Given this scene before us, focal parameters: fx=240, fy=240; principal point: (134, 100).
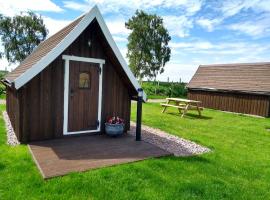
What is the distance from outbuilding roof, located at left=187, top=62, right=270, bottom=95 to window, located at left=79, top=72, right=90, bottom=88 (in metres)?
11.5

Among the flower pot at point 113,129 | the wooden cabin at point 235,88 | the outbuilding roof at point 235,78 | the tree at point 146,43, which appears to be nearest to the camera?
the flower pot at point 113,129

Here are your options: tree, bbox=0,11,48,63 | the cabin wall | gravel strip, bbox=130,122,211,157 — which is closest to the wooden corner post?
gravel strip, bbox=130,122,211,157

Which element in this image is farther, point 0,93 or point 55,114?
point 0,93

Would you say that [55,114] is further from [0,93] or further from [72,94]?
[0,93]

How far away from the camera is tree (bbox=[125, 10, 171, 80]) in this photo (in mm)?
31078

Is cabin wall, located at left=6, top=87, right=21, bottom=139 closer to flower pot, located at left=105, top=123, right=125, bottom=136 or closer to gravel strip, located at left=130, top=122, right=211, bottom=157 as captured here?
flower pot, located at left=105, top=123, right=125, bottom=136

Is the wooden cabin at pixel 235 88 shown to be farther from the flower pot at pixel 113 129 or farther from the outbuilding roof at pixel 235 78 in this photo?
the flower pot at pixel 113 129

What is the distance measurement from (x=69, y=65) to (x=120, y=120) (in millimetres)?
2152

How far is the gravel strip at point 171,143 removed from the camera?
630cm

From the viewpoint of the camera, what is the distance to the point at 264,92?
46.6 feet

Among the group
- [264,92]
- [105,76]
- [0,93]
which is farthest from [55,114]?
[0,93]

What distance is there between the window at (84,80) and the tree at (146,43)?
25167 mm

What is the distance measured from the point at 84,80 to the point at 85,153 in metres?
2.32

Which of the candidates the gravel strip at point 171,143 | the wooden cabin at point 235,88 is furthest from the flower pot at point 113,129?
the wooden cabin at point 235,88
